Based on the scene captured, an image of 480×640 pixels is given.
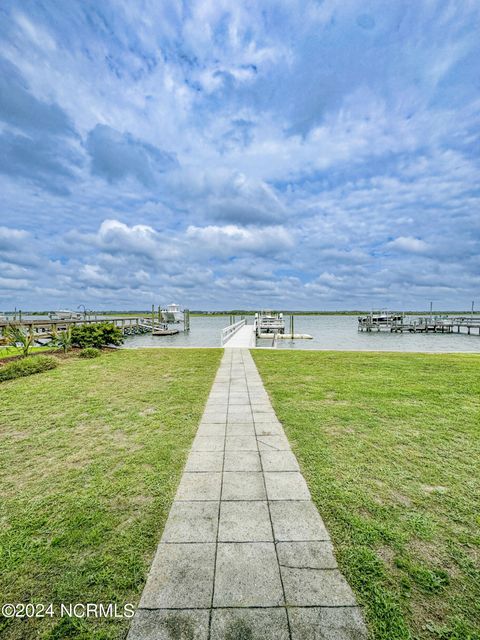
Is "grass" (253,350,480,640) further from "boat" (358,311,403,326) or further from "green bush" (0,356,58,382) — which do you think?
"boat" (358,311,403,326)

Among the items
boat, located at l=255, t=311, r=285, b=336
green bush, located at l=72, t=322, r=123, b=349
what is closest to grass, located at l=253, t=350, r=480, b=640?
green bush, located at l=72, t=322, r=123, b=349

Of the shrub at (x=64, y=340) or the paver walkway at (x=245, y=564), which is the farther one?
the shrub at (x=64, y=340)

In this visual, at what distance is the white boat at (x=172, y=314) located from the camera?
41375mm

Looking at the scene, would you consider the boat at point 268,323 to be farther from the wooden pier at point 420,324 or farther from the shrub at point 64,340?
the wooden pier at point 420,324

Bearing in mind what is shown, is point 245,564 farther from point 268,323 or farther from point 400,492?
point 268,323

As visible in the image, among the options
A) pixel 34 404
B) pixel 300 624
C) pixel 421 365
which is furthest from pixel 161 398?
pixel 421 365

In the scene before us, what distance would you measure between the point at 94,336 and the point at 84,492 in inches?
483

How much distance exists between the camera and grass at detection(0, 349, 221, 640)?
1.87 m

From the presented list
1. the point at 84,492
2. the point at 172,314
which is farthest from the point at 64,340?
the point at 172,314

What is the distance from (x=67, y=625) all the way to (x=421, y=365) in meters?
10.8

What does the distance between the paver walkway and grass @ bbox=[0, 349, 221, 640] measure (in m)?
0.18

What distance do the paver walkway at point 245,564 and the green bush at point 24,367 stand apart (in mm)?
6919

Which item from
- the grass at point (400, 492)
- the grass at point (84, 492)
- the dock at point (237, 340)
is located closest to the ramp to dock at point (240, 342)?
the dock at point (237, 340)

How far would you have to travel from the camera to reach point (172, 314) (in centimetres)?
4216
